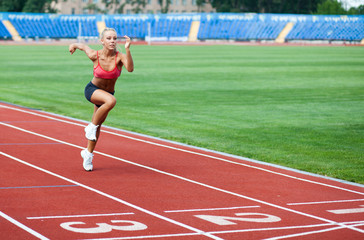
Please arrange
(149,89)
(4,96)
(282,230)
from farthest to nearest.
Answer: (149,89) → (4,96) → (282,230)

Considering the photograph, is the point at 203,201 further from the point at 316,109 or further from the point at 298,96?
the point at 298,96

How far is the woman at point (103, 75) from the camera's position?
915 cm

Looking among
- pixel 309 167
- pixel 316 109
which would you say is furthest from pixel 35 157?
pixel 316 109

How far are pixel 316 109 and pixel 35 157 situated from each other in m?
9.95

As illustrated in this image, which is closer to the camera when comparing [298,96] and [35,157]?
[35,157]

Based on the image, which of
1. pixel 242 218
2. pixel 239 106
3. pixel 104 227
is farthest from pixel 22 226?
pixel 239 106

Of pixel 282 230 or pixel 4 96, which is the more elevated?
pixel 282 230

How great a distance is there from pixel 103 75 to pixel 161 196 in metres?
2.13

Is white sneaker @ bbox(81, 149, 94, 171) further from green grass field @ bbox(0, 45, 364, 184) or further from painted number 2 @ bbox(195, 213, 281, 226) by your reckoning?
green grass field @ bbox(0, 45, 364, 184)

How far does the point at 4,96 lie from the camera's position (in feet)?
68.1

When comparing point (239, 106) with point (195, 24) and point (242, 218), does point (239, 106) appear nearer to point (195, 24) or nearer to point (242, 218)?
point (242, 218)

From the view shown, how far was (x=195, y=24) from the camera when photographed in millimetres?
91500

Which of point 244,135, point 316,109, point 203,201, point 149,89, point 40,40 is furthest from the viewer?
point 40,40

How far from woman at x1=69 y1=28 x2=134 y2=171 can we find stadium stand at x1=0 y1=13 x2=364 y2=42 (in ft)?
256
